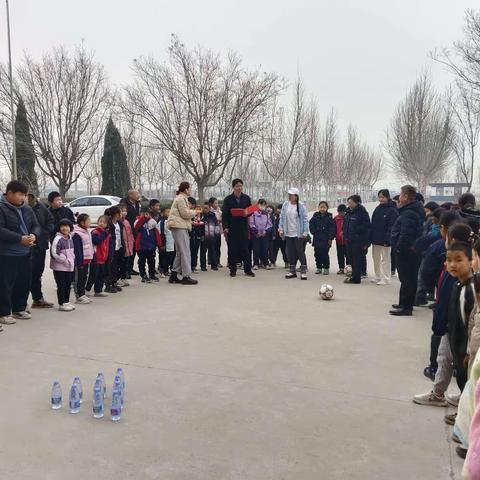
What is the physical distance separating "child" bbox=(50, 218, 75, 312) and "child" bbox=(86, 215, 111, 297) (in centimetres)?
89

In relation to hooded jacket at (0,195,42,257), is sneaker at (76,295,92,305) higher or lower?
lower

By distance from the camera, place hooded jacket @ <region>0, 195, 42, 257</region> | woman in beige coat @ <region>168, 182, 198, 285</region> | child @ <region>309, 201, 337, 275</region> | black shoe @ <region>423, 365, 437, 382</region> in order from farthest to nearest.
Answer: child @ <region>309, 201, 337, 275</region>, woman in beige coat @ <region>168, 182, 198, 285</region>, hooded jacket @ <region>0, 195, 42, 257</region>, black shoe @ <region>423, 365, 437, 382</region>

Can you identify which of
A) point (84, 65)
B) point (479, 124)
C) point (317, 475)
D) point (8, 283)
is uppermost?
point (84, 65)

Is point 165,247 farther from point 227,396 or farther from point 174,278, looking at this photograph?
point 227,396

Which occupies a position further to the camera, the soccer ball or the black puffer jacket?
the soccer ball

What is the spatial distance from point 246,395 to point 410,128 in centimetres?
3273

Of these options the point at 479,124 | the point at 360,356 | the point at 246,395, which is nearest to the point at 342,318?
the point at 360,356

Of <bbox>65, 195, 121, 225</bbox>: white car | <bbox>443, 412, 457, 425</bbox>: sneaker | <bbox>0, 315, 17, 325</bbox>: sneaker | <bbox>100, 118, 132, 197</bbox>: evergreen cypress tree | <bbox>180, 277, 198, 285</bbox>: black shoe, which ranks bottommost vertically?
<bbox>443, 412, 457, 425</bbox>: sneaker

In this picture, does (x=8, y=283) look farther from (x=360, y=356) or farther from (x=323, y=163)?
(x=323, y=163)

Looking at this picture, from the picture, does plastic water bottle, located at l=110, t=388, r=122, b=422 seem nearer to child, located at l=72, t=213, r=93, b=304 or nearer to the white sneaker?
the white sneaker


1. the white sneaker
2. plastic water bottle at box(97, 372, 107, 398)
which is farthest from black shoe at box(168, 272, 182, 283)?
plastic water bottle at box(97, 372, 107, 398)

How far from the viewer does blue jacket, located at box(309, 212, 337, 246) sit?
35.6ft

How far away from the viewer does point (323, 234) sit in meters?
10.9

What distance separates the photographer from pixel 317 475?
286 centimetres
